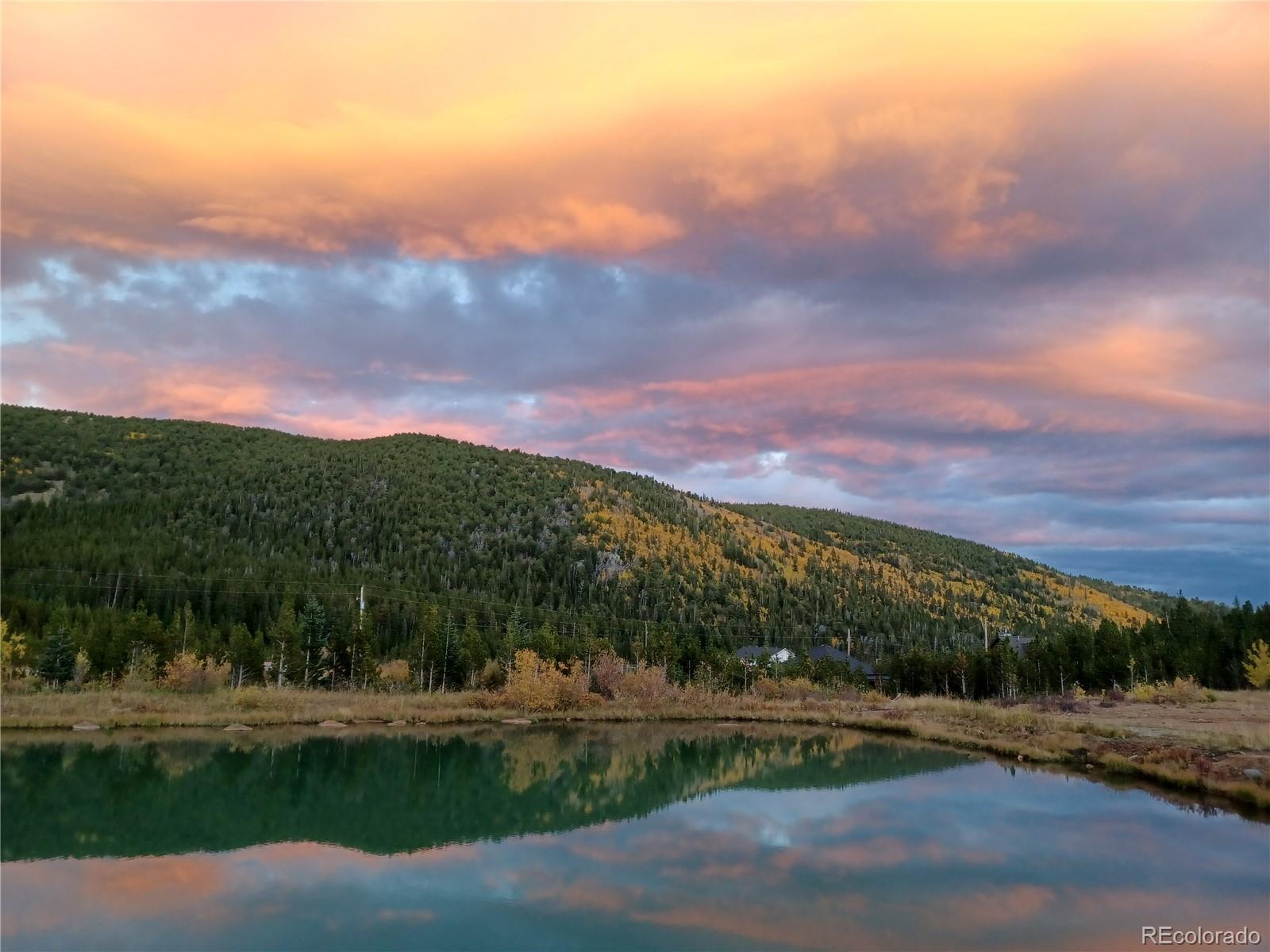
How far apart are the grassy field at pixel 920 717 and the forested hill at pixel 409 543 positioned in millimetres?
26127

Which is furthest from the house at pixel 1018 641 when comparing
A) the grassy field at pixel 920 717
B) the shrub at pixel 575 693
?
the shrub at pixel 575 693

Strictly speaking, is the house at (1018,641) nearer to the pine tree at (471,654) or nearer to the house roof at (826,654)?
the house roof at (826,654)

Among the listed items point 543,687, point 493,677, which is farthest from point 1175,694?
point 493,677

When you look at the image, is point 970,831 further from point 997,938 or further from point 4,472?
point 4,472

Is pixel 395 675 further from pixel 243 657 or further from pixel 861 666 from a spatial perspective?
pixel 861 666

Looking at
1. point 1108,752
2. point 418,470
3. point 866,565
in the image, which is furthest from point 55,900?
point 866,565

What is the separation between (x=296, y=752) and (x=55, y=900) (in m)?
20.7

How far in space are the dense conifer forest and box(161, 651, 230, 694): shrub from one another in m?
2.95

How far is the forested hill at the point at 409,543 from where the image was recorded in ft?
269

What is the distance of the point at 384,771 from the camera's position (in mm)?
32781

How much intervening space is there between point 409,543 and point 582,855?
100 meters

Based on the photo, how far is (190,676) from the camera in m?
53.3

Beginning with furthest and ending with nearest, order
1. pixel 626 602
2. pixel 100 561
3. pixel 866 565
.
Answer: pixel 866 565, pixel 626 602, pixel 100 561

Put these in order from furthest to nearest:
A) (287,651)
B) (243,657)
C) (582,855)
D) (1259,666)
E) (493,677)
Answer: (493,677), (1259,666), (287,651), (243,657), (582,855)
